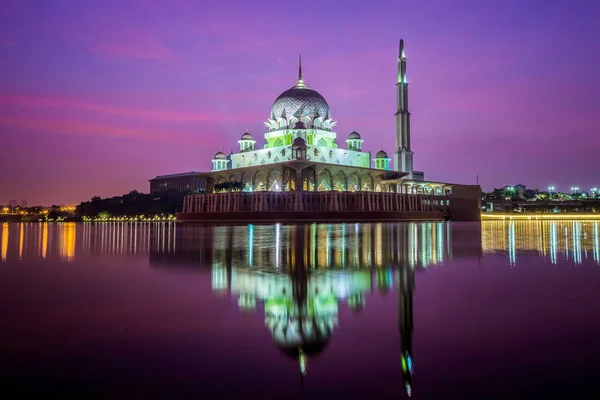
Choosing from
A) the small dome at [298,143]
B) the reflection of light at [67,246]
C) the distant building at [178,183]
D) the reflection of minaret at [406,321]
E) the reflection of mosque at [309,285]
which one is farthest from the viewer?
the distant building at [178,183]

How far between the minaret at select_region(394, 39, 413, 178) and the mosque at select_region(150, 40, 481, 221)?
120 mm

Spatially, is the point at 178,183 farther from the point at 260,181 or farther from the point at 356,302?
the point at 356,302

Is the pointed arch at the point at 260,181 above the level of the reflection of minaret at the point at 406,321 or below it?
above


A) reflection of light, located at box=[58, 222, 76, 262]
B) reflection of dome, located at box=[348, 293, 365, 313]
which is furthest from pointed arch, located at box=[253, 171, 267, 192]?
reflection of dome, located at box=[348, 293, 365, 313]

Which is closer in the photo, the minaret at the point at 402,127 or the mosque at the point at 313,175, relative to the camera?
the mosque at the point at 313,175

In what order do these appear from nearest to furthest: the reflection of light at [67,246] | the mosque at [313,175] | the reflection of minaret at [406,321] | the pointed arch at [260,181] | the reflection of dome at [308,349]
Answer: the reflection of minaret at [406,321]
the reflection of dome at [308,349]
the reflection of light at [67,246]
the mosque at [313,175]
the pointed arch at [260,181]

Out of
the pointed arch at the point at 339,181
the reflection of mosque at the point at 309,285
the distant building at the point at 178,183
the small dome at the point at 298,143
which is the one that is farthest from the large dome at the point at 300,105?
the reflection of mosque at the point at 309,285

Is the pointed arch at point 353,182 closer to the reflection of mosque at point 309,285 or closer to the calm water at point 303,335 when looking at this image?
the reflection of mosque at point 309,285

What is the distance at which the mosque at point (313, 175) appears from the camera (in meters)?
46.8

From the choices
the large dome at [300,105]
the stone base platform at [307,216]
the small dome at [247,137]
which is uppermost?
the large dome at [300,105]

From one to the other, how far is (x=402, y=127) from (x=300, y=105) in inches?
530

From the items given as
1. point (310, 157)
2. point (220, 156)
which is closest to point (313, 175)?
point (310, 157)

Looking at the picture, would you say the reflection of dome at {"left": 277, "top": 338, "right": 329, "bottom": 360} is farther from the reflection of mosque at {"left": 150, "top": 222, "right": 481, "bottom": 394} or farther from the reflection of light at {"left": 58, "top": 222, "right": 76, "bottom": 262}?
the reflection of light at {"left": 58, "top": 222, "right": 76, "bottom": 262}

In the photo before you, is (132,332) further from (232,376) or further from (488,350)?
(488,350)
